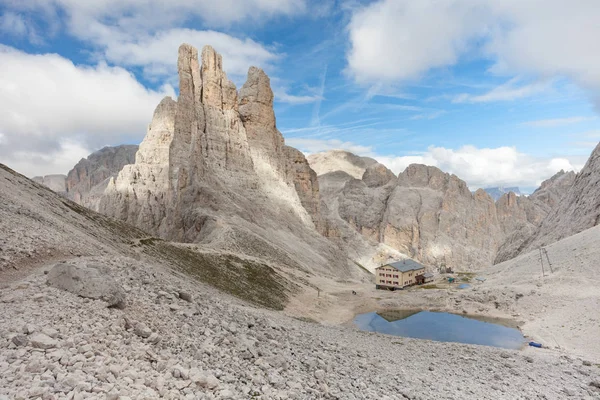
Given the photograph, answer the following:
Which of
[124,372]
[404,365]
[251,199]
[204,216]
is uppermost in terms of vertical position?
[251,199]

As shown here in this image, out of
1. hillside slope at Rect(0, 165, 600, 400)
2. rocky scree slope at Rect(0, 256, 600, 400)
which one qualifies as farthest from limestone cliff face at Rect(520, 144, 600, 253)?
rocky scree slope at Rect(0, 256, 600, 400)

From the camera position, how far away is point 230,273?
48.7 metres

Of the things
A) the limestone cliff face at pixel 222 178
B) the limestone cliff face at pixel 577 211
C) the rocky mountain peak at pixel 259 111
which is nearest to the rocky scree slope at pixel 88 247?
the limestone cliff face at pixel 222 178

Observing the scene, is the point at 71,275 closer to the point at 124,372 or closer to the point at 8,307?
the point at 8,307

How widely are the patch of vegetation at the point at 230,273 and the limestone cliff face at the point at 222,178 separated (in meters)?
12.3

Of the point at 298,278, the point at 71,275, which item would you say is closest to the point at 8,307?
the point at 71,275

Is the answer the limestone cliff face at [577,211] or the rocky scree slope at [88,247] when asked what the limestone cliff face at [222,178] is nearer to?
the rocky scree slope at [88,247]

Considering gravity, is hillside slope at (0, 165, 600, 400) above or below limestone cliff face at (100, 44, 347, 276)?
below

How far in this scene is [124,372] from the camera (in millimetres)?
9711

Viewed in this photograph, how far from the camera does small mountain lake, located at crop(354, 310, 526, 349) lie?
40.7 meters

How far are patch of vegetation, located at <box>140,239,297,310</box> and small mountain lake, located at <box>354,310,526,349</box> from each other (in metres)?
13.5

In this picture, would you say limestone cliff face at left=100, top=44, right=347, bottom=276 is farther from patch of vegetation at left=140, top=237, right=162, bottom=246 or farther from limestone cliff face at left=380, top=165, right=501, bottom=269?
limestone cliff face at left=380, top=165, right=501, bottom=269

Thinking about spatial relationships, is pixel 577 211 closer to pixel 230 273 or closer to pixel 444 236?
pixel 230 273

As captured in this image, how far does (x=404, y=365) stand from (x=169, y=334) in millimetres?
14582
